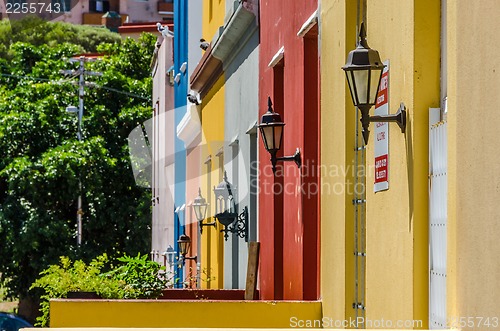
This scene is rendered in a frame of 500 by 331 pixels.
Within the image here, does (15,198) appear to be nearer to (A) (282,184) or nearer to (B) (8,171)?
(B) (8,171)

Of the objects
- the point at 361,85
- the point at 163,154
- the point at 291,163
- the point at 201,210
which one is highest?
the point at 163,154

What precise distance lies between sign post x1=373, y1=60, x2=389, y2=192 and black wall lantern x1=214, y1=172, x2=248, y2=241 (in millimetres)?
7128

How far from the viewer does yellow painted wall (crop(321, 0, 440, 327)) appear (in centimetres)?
718

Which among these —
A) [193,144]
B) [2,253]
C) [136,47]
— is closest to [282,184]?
[193,144]

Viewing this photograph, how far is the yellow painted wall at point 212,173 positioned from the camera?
18406 millimetres

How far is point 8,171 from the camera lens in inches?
1395

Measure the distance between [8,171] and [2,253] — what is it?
226 cm

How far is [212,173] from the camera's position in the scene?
1970 centimetres

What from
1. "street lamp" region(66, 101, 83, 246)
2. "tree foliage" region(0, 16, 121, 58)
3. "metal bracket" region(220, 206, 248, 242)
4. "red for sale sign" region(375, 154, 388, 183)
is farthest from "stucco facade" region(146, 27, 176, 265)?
"tree foliage" region(0, 16, 121, 58)

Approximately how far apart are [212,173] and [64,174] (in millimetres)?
16233

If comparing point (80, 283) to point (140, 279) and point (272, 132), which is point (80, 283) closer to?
point (140, 279)

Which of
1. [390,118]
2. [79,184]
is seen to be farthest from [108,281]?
[79,184]

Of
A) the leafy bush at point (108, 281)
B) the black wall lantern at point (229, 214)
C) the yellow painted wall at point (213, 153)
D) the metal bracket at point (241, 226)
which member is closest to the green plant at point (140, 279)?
the leafy bush at point (108, 281)

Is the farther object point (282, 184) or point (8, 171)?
point (8, 171)
